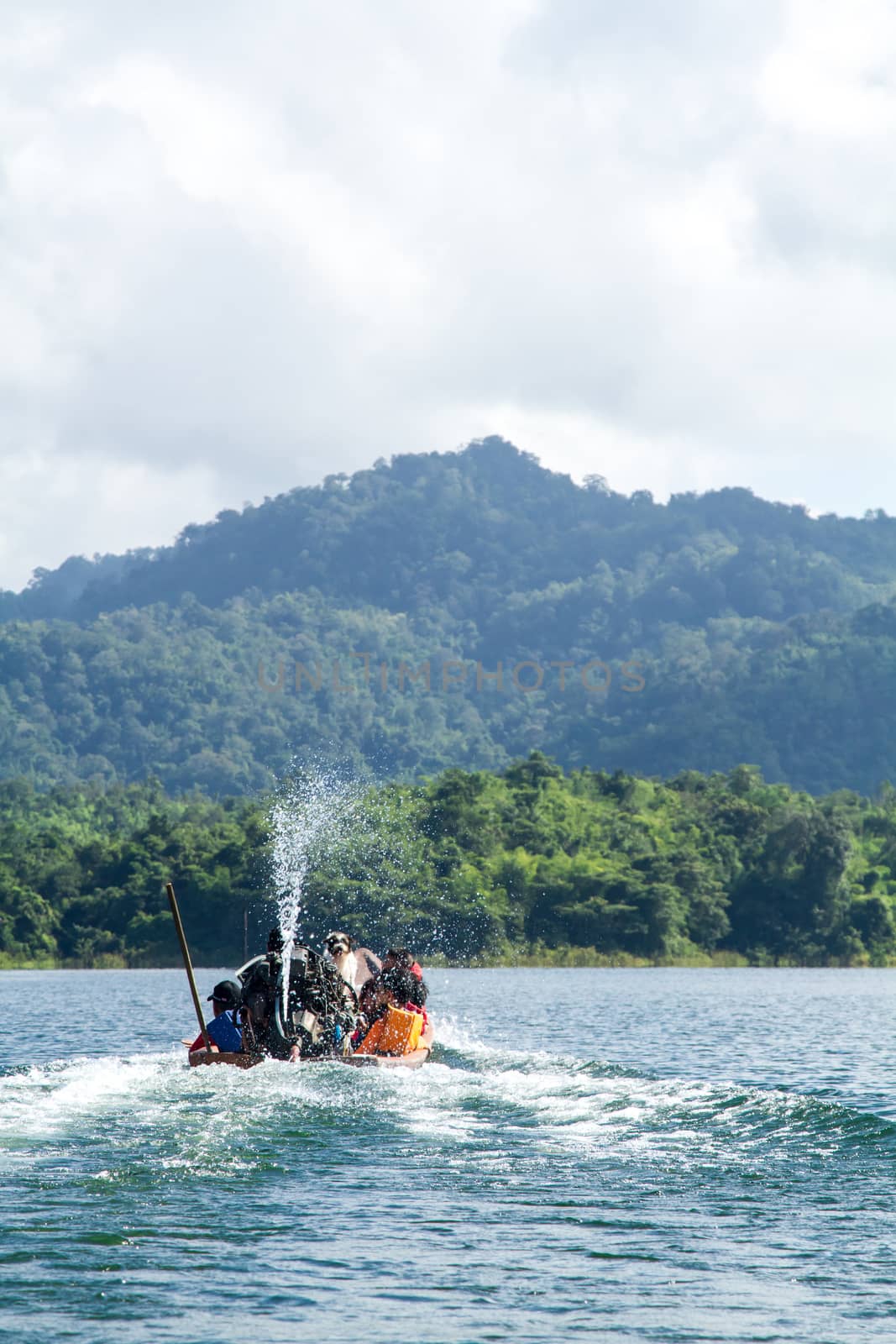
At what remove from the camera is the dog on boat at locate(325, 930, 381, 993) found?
34688 millimetres

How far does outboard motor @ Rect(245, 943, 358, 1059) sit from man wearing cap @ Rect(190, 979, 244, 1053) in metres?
0.21

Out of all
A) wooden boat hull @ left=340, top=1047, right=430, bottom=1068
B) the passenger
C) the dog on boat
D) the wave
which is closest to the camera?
the wave

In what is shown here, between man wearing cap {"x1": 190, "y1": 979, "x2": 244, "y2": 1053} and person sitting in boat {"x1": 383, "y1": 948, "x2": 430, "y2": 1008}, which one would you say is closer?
man wearing cap {"x1": 190, "y1": 979, "x2": 244, "y2": 1053}

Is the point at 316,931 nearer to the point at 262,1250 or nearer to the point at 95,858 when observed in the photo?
the point at 95,858

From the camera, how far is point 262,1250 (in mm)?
16203

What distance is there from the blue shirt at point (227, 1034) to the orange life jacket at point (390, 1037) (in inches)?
92.7

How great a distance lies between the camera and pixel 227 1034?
29.1 meters

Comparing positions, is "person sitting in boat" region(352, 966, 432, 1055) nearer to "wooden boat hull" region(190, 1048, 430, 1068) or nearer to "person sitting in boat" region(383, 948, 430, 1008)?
"wooden boat hull" region(190, 1048, 430, 1068)

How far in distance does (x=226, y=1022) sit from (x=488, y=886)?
6954cm

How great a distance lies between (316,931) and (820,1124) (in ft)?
229

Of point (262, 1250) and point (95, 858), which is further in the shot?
point (95, 858)

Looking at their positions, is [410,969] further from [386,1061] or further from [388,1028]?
[386,1061]

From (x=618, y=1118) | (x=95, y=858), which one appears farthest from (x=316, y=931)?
(x=618, y=1118)

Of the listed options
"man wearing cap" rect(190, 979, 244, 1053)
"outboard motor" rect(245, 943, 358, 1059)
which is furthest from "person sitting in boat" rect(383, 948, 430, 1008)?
"man wearing cap" rect(190, 979, 244, 1053)
